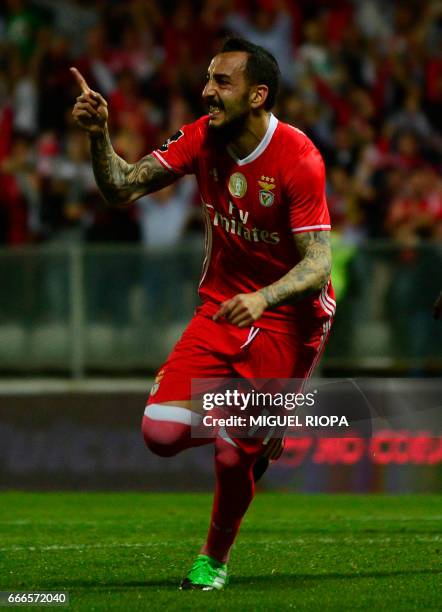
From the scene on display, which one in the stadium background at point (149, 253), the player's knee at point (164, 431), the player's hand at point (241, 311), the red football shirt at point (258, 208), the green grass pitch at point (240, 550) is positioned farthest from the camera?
the stadium background at point (149, 253)

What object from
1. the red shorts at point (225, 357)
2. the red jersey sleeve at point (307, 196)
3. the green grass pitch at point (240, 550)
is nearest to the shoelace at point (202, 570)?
the green grass pitch at point (240, 550)

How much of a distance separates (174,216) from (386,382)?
245cm

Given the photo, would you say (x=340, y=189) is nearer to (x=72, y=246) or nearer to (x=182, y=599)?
(x=72, y=246)

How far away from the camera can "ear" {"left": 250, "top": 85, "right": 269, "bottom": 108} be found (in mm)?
6141

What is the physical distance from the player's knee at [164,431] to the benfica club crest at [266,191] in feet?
3.38

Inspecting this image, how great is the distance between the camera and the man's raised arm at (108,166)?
596cm

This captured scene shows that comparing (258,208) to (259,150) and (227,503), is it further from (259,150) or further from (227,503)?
(227,503)

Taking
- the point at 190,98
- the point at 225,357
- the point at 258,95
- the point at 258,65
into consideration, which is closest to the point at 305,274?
the point at 225,357

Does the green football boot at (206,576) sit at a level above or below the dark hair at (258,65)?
below

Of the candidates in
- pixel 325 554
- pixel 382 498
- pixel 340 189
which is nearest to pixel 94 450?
pixel 382 498

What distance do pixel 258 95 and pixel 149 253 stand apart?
4.89 m

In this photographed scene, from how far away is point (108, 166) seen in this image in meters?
6.13

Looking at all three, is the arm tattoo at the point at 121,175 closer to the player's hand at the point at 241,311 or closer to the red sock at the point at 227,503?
the player's hand at the point at 241,311

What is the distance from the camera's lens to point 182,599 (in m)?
5.71
